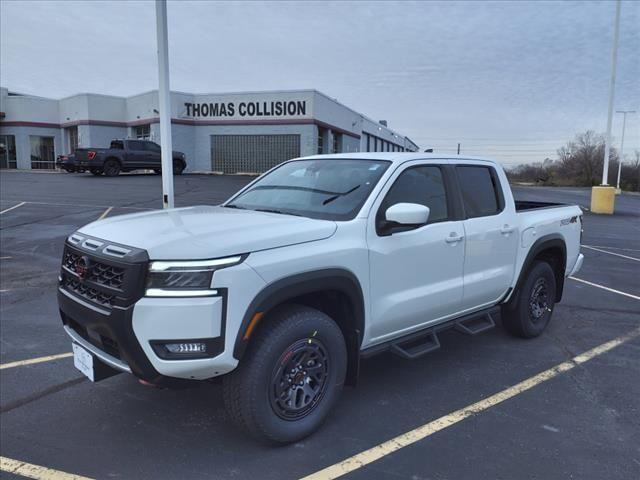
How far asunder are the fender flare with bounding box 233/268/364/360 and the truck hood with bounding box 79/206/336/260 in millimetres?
228

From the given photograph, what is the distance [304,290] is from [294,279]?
0.40 feet

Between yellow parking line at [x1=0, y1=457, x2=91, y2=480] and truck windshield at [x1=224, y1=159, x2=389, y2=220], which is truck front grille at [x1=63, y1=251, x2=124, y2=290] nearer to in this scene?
yellow parking line at [x1=0, y1=457, x2=91, y2=480]

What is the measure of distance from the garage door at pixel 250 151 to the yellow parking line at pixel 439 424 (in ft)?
90.1

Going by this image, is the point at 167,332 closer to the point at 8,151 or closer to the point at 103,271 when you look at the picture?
the point at 103,271

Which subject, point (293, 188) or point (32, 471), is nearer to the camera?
point (32, 471)

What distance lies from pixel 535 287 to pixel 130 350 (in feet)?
13.7

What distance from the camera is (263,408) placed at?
302 cm

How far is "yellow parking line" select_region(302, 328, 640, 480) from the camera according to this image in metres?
3.06

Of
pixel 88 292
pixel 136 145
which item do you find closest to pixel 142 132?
pixel 136 145

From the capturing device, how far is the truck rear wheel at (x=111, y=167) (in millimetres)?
26438

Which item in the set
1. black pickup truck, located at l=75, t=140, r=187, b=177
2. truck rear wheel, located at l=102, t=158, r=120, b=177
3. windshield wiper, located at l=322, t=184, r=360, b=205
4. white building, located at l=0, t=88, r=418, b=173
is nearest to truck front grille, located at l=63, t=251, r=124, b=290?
windshield wiper, located at l=322, t=184, r=360, b=205

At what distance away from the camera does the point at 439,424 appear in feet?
11.8

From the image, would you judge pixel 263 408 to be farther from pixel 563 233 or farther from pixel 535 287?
pixel 563 233

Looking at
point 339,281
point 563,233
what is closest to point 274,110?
point 563,233
